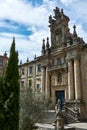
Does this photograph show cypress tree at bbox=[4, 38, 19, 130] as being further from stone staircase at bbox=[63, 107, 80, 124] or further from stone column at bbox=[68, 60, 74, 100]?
stone column at bbox=[68, 60, 74, 100]

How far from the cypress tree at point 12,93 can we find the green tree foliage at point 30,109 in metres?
3.74

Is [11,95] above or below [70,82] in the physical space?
below

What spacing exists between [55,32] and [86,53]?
8393mm

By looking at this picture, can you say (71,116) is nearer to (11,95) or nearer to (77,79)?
(77,79)

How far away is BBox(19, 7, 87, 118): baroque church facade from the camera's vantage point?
31.2 m

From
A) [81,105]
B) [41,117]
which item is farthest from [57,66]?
[41,117]

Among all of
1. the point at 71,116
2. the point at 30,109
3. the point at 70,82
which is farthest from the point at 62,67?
the point at 30,109

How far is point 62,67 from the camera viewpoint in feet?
112

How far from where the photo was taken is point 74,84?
104 feet

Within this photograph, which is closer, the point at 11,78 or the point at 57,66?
the point at 11,78

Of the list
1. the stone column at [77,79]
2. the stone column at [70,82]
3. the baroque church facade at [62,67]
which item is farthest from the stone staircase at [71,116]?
the stone column at [70,82]

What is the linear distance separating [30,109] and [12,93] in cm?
467

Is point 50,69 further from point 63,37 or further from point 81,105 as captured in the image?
point 81,105

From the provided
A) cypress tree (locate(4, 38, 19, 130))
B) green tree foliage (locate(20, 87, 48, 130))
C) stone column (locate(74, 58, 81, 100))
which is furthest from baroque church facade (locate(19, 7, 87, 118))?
cypress tree (locate(4, 38, 19, 130))
